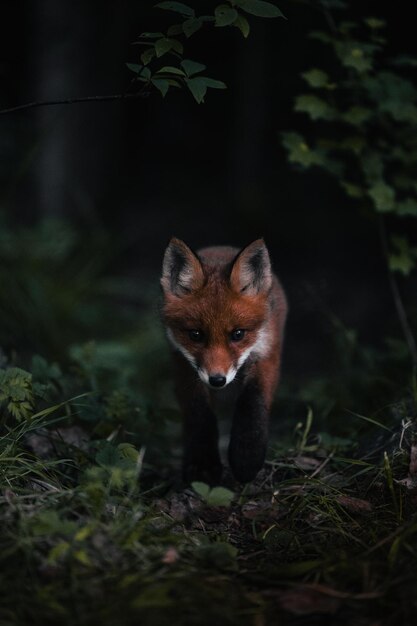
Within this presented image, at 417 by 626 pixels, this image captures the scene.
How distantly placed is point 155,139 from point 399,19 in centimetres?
1106

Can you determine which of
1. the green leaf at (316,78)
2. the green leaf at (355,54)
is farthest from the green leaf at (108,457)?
the green leaf at (355,54)

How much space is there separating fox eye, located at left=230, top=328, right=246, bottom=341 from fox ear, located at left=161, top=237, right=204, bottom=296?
1.03 feet

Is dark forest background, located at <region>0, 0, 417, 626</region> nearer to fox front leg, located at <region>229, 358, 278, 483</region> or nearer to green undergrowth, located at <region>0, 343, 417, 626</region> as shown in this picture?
green undergrowth, located at <region>0, 343, 417, 626</region>

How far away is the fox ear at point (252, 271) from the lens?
3.98 meters

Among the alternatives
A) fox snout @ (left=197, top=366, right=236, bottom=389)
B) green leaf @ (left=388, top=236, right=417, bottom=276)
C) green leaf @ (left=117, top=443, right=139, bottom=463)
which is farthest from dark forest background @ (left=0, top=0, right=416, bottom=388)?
green leaf @ (left=117, top=443, right=139, bottom=463)

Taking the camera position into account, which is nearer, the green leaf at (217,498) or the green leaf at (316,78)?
the green leaf at (217,498)

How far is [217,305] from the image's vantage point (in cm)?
393

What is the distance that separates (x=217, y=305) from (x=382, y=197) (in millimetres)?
1641

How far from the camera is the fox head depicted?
153 inches

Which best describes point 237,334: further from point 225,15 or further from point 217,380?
point 225,15

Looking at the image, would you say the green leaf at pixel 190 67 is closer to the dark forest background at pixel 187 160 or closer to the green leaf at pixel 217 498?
the green leaf at pixel 217 498

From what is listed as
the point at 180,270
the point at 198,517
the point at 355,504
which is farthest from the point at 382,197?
the point at 198,517

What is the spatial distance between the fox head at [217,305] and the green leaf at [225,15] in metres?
1.14

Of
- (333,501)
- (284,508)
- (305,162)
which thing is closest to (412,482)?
(333,501)
